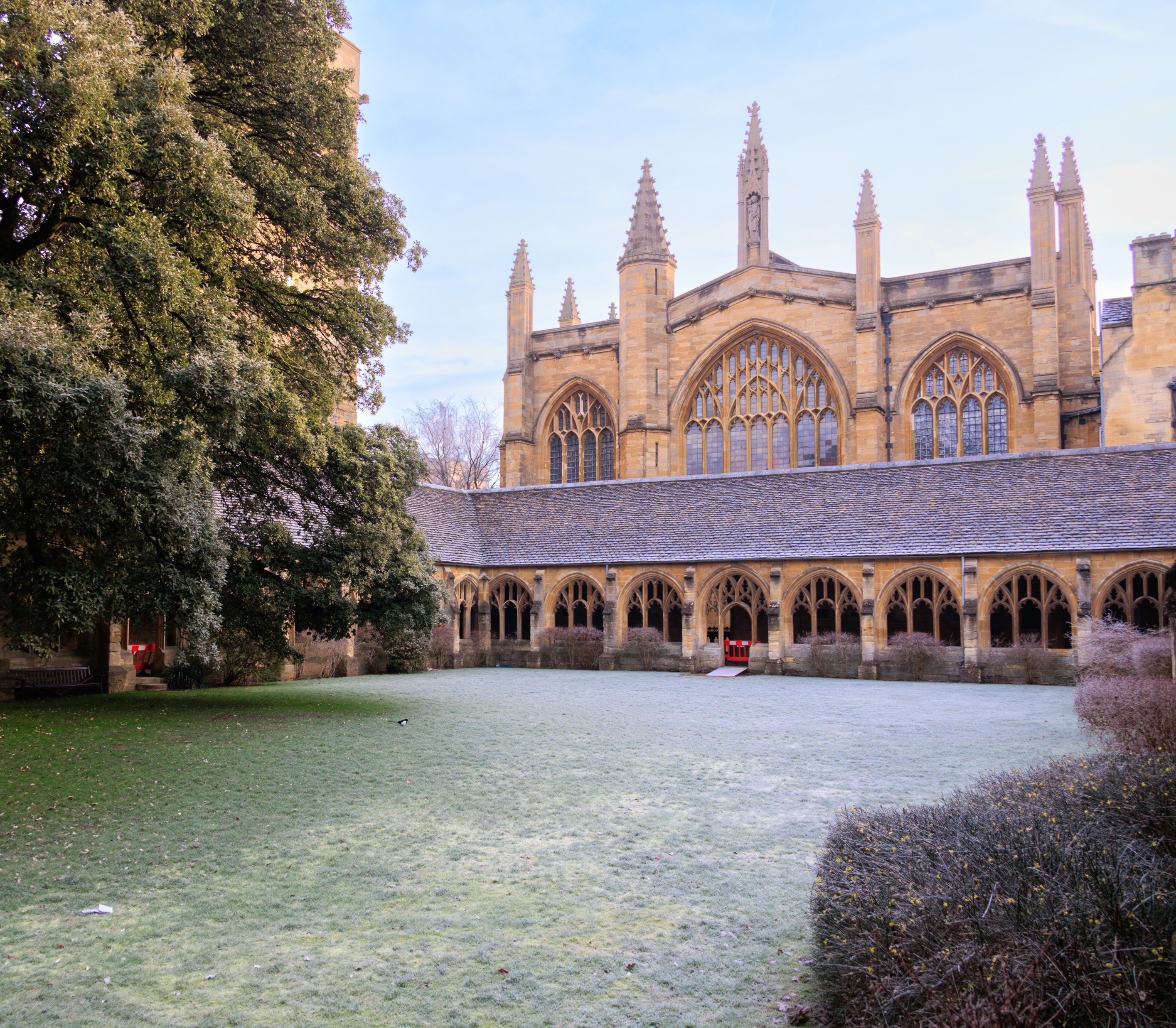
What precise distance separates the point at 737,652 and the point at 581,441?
1491cm

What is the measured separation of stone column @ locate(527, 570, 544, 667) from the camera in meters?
27.2

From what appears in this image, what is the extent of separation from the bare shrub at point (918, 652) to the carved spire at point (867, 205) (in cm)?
1617

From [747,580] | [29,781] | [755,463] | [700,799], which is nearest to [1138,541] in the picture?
[747,580]

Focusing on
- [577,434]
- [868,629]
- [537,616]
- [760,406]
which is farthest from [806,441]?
[537,616]

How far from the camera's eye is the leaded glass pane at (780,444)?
110ft

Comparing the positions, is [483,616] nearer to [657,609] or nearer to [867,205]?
[657,609]

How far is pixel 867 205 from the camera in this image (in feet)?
103

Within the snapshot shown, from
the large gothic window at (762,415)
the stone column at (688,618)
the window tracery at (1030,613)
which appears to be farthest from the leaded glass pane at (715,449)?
the window tracery at (1030,613)

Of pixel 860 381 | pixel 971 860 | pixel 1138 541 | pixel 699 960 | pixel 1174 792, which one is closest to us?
pixel 971 860

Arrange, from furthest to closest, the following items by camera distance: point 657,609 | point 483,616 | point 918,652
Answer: point 483,616 < point 657,609 < point 918,652

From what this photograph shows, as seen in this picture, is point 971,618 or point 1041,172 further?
point 1041,172

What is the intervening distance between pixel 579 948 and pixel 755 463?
3045cm

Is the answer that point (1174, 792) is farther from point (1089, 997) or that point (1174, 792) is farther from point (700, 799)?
point (700, 799)

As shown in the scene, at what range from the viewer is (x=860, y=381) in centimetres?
3131
